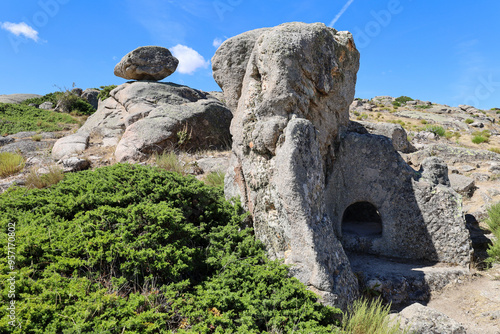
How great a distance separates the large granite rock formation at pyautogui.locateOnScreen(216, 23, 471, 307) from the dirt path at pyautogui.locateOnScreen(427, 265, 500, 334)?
0.45 meters

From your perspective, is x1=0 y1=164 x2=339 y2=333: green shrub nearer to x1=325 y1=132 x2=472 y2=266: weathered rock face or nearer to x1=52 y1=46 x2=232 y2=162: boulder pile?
x1=325 y1=132 x2=472 y2=266: weathered rock face

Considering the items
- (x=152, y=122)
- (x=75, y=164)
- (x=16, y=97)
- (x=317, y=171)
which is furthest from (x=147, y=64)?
(x=16, y=97)

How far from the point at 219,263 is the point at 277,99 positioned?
2.51 m

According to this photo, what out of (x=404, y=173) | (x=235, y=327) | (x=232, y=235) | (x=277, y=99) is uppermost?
(x=277, y=99)

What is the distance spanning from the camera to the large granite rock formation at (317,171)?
4020mm

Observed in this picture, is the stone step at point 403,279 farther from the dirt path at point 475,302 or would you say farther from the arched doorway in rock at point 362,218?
the arched doorway in rock at point 362,218

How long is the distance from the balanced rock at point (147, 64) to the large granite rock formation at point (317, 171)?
26.0 feet

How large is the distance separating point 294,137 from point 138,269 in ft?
8.13

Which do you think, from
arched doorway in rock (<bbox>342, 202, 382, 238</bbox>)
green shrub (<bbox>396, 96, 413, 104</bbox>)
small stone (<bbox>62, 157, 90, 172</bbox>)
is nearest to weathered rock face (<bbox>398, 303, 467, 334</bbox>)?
arched doorway in rock (<bbox>342, 202, 382, 238</bbox>)

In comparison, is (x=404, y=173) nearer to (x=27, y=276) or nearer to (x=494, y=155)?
(x=27, y=276)

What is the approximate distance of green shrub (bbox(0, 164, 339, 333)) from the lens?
9.57 ft

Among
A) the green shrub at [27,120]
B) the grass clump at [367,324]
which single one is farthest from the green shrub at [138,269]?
the green shrub at [27,120]

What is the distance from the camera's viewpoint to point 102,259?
3.56 meters

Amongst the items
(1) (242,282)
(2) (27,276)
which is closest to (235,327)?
(1) (242,282)
